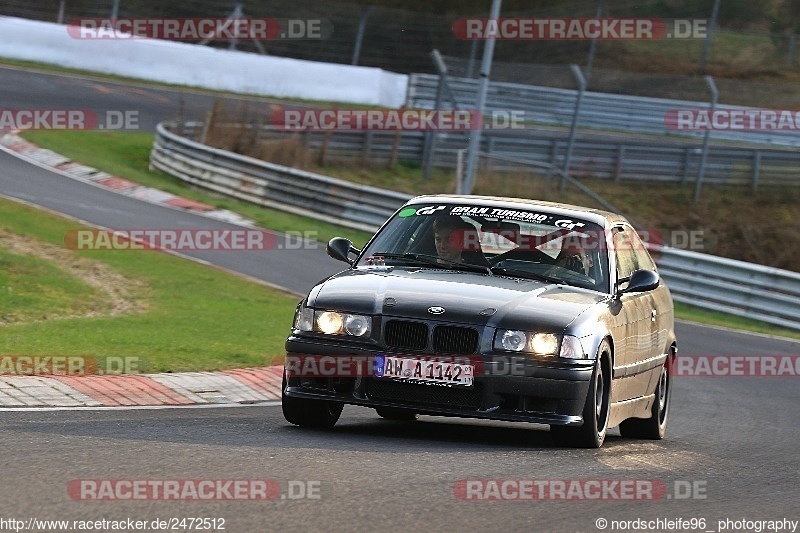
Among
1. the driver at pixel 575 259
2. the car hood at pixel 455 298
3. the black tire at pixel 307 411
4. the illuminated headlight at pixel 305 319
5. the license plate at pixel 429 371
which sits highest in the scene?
the driver at pixel 575 259

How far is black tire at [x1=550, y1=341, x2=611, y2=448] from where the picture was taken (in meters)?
8.56

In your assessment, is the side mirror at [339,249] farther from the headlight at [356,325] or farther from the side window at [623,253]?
the side window at [623,253]

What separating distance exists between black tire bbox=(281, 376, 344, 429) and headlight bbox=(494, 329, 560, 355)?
3.89ft

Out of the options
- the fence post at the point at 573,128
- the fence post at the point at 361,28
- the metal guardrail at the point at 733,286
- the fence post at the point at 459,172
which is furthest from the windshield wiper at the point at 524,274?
the fence post at the point at 361,28

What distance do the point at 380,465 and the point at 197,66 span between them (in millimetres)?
31786

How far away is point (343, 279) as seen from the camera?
352 inches

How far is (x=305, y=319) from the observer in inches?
342

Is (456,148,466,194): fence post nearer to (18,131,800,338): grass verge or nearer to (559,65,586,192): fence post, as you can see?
(559,65,586,192): fence post

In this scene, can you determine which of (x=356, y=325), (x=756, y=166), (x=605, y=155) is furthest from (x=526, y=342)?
(x=756, y=166)

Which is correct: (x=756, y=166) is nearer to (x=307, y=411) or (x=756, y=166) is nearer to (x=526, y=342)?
(x=307, y=411)

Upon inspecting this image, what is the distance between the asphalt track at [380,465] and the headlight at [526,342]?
1.96 feet

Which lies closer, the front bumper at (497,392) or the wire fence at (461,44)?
the front bumper at (497,392)

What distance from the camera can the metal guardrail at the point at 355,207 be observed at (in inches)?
914

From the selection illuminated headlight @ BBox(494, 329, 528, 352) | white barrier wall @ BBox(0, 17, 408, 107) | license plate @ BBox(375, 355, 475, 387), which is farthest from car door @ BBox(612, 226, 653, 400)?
white barrier wall @ BBox(0, 17, 408, 107)
